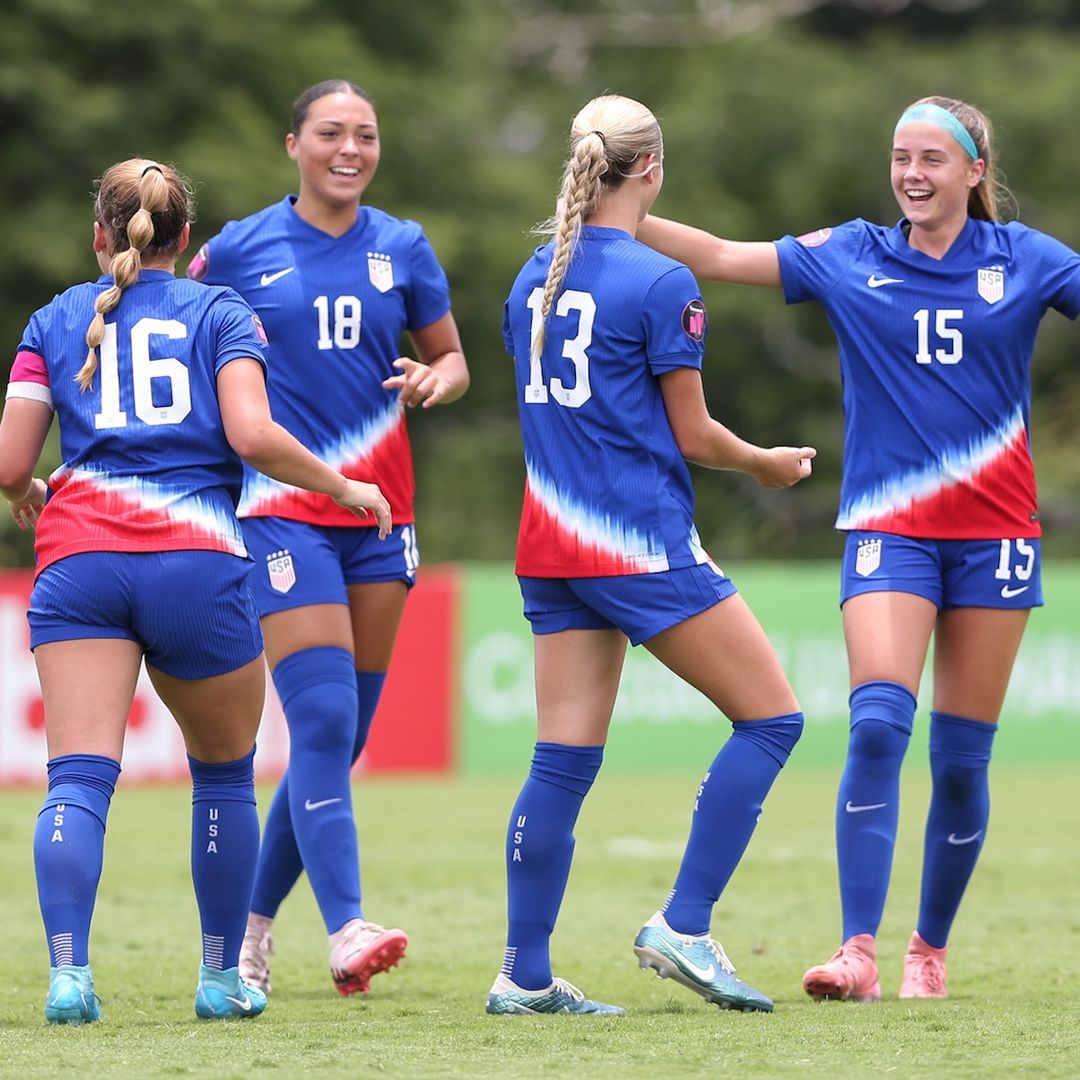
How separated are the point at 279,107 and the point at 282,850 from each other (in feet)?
55.0

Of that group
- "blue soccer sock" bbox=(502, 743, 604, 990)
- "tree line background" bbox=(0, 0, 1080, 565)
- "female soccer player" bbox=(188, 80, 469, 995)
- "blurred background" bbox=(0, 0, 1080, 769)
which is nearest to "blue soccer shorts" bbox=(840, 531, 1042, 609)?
"blue soccer sock" bbox=(502, 743, 604, 990)

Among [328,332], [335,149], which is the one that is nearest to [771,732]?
[328,332]

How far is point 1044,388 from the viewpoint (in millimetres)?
27766

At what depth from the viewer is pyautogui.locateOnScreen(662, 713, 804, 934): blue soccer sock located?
5.37 metres

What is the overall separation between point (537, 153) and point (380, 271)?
2238cm

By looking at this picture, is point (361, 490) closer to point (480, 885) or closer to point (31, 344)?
point (31, 344)

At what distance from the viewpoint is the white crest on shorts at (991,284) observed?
588 centimetres

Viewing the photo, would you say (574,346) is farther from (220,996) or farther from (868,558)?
(220,996)

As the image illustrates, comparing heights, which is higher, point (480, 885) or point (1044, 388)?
point (1044, 388)

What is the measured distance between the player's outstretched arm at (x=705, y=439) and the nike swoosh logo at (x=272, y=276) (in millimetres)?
1538

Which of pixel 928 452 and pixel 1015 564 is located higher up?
pixel 928 452

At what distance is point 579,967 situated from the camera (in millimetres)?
6559

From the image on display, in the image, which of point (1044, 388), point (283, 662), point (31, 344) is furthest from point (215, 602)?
point (1044, 388)

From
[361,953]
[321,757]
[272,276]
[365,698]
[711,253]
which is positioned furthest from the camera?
[365,698]
